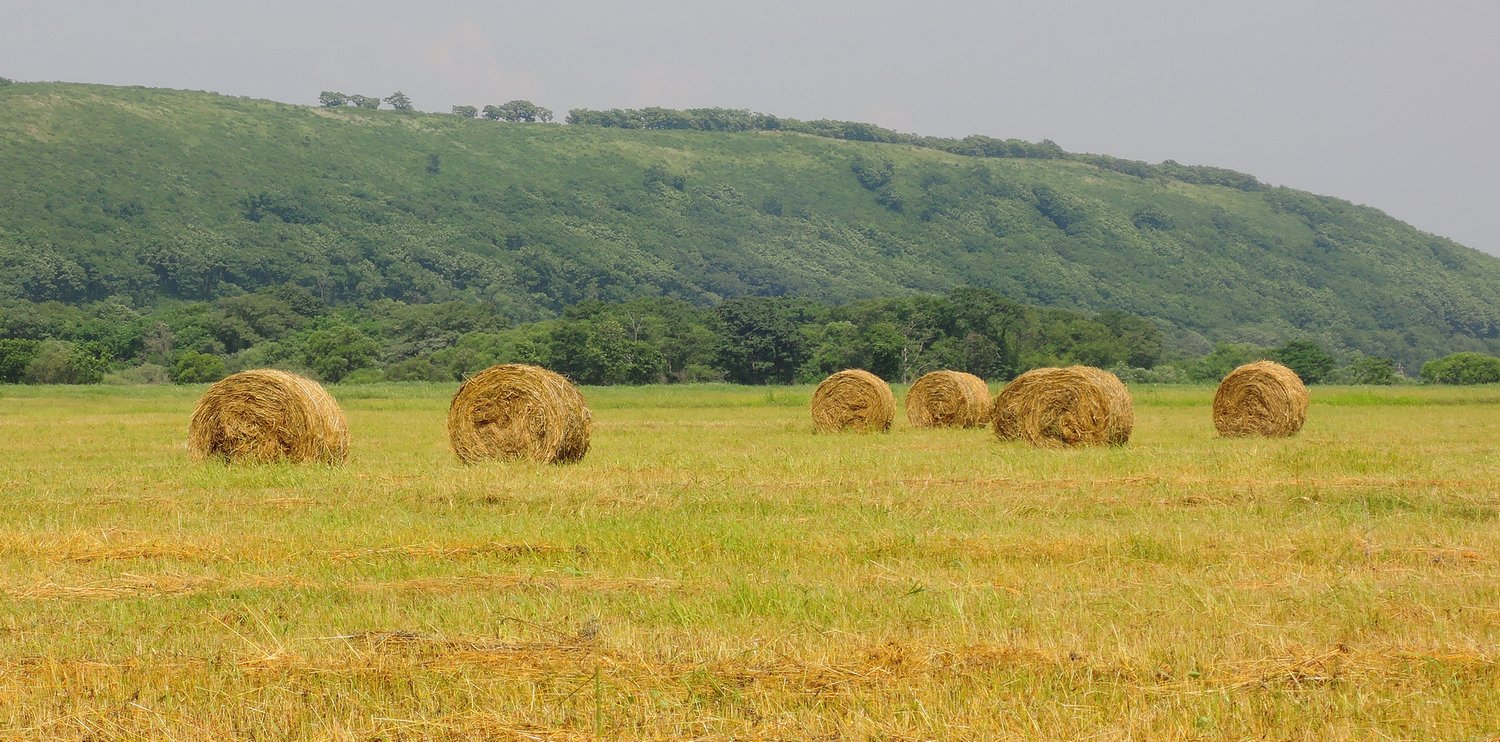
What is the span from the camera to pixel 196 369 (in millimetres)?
76688

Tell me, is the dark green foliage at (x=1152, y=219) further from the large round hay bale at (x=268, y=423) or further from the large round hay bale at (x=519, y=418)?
the large round hay bale at (x=268, y=423)

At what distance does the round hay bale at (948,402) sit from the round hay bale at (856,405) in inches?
64.4

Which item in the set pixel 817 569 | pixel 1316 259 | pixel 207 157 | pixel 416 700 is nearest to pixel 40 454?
pixel 817 569

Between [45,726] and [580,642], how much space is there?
8.37ft

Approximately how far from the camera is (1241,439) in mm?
24734

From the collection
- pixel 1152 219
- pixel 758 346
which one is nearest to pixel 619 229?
pixel 1152 219

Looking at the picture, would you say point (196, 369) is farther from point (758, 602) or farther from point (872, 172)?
point (872, 172)

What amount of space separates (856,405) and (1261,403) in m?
7.96

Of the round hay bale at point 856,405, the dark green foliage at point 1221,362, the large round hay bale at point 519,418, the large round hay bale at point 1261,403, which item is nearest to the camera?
the large round hay bale at point 519,418

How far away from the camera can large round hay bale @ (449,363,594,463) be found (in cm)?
1950

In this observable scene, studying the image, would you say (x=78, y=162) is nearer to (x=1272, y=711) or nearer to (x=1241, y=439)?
(x=1241, y=439)

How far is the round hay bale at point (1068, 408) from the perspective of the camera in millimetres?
22781

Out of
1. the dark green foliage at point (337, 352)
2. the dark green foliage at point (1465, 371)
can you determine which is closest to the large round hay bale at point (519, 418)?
the dark green foliage at point (337, 352)

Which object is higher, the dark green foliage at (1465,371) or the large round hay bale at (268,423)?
the dark green foliage at (1465,371)
